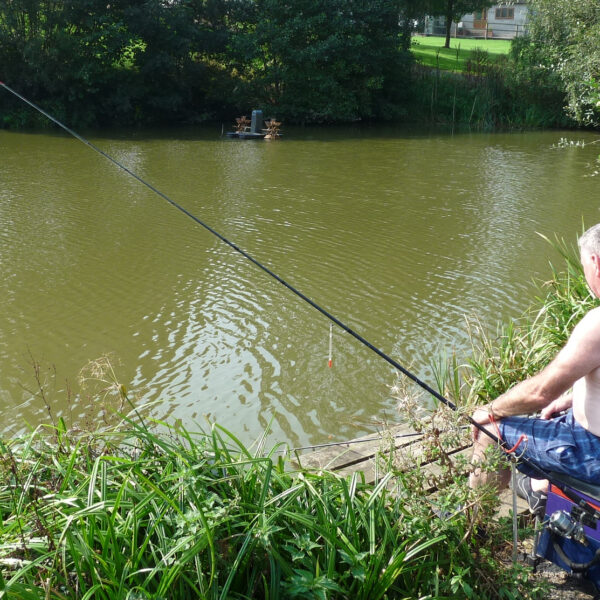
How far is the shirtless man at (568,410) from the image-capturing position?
2.12m

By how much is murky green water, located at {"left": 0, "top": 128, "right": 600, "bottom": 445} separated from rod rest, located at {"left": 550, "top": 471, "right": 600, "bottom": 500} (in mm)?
1291

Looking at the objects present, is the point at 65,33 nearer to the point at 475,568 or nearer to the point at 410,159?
the point at 410,159

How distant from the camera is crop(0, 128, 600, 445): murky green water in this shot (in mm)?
5234

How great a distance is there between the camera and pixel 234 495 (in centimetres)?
234

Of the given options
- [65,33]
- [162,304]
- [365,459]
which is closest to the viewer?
[365,459]

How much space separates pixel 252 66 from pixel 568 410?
77.9 feet

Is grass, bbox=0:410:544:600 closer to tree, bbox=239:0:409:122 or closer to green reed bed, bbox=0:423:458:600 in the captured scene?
green reed bed, bbox=0:423:458:600

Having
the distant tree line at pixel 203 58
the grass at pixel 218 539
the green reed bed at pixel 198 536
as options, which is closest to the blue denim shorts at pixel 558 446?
the grass at pixel 218 539

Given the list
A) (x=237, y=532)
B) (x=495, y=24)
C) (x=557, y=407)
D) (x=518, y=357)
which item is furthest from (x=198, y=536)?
(x=495, y=24)

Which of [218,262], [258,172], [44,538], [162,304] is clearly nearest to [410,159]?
[258,172]

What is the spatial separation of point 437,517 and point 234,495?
2.28 ft

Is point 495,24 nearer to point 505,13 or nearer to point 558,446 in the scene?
point 505,13

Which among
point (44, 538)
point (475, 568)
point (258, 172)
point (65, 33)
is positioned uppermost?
point (65, 33)

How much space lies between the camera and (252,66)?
2439 cm
